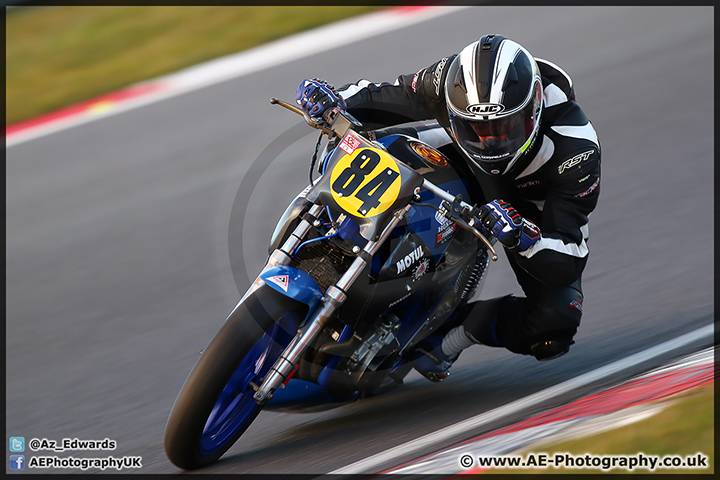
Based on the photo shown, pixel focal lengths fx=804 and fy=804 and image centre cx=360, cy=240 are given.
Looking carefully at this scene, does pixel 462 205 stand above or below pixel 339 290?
above

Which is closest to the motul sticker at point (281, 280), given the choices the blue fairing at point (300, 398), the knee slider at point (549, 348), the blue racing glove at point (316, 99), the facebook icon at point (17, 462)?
the blue fairing at point (300, 398)

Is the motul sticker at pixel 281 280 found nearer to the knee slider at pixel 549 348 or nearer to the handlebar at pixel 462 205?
the handlebar at pixel 462 205

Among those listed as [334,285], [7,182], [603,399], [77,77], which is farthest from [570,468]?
[77,77]

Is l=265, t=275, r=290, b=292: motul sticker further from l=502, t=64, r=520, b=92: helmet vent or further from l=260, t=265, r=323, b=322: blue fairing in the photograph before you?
l=502, t=64, r=520, b=92: helmet vent

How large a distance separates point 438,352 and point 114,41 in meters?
7.22

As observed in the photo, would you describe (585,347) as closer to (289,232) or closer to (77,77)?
(289,232)

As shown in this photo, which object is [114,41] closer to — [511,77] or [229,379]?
[511,77]

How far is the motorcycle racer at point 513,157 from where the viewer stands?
3273 mm

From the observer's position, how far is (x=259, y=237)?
5441mm

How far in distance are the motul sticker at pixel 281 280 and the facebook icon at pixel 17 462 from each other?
5.15 ft

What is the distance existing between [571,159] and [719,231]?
243 centimetres

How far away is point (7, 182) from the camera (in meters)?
7.13

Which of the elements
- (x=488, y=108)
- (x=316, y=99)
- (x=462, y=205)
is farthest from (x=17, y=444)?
(x=488, y=108)

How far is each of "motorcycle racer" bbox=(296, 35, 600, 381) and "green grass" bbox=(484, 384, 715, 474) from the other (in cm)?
80
